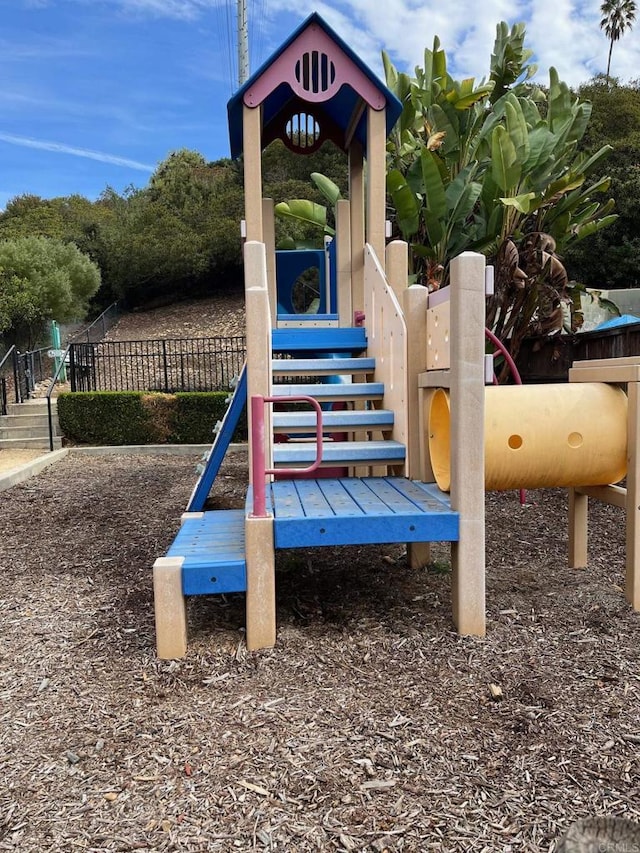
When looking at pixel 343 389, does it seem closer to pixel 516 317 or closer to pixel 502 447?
→ pixel 502 447

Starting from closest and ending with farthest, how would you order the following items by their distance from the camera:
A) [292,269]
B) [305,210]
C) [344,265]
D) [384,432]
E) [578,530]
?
[578,530]
[384,432]
[344,265]
[292,269]
[305,210]

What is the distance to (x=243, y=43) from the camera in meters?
21.1

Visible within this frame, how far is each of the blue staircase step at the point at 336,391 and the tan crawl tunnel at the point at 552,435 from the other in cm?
104

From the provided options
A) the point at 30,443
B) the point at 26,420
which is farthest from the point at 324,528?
the point at 26,420

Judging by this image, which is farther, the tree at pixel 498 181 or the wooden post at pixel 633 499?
Result: the tree at pixel 498 181

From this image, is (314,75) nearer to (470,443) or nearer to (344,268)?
(344,268)

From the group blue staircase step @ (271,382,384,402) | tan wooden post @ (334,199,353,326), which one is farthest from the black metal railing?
blue staircase step @ (271,382,384,402)

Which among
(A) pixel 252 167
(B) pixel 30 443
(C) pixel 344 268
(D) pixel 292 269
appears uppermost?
(A) pixel 252 167

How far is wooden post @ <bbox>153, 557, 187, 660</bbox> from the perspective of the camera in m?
3.04

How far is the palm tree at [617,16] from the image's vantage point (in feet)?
154

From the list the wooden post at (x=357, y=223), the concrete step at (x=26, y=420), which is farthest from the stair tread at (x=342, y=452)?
the concrete step at (x=26, y=420)

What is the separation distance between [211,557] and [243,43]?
22.3 m

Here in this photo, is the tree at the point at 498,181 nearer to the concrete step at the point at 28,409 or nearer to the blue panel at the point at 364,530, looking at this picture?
the blue panel at the point at 364,530

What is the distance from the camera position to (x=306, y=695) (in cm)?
276
